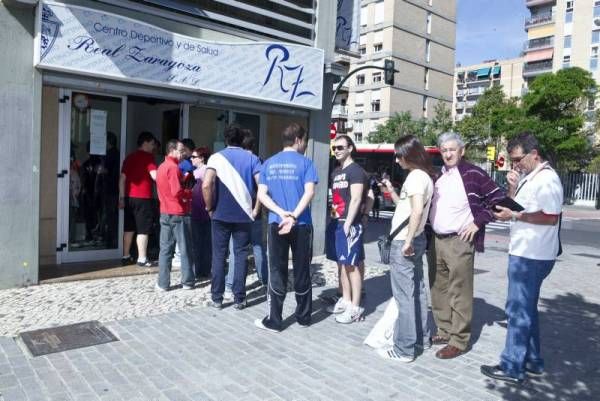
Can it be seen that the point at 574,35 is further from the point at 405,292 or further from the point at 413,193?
the point at 405,292

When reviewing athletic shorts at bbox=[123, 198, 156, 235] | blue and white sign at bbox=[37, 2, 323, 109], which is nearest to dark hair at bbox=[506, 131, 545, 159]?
blue and white sign at bbox=[37, 2, 323, 109]

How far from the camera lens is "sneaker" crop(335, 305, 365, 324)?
526cm

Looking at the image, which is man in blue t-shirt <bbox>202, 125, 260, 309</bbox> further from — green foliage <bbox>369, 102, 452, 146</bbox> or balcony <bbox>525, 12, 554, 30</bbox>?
balcony <bbox>525, 12, 554, 30</bbox>

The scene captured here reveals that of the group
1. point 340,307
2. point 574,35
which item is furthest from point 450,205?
point 574,35

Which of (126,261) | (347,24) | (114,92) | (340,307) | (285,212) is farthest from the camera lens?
(347,24)

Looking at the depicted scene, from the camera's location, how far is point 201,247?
7.03 metres

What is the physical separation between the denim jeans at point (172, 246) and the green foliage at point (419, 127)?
36.5 m

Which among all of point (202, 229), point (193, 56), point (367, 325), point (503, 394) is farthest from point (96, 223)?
point (503, 394)

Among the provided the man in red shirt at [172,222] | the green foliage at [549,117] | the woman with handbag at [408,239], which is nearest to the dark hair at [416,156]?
the woman with handbag at [408,239]

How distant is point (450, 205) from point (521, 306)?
3.28ft

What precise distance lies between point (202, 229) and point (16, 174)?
2299 mm

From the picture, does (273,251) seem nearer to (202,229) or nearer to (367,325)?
(367,325)

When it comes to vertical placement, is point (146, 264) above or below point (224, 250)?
below

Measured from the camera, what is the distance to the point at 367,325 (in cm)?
525
